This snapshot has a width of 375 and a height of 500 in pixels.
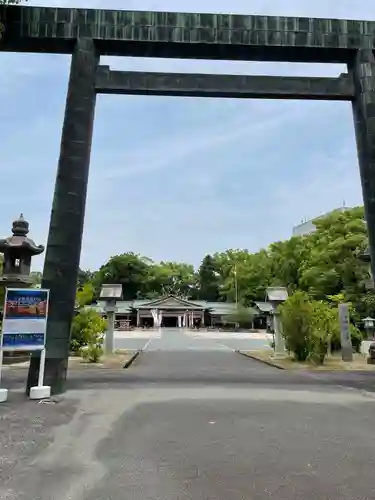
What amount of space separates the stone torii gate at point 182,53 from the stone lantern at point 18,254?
9.11 metres

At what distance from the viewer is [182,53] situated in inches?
373

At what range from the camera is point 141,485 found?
3.76m

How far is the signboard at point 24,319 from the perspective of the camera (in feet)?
24.4

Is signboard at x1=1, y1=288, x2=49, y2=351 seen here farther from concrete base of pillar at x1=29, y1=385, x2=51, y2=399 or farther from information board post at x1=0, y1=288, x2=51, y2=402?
concrete base of pillar at x1=29, y1=385, x2=51, y2=399

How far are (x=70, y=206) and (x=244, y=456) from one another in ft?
18.6

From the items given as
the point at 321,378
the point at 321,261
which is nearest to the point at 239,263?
the point at 321,261

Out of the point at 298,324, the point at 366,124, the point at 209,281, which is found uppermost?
the point at 209,281

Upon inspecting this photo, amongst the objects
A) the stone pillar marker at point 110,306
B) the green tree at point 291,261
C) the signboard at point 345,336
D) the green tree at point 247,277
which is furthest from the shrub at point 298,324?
the green tree at point 247,277

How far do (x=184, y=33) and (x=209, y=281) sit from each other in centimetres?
7395

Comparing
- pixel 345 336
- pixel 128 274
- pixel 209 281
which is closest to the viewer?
pixel 345 336

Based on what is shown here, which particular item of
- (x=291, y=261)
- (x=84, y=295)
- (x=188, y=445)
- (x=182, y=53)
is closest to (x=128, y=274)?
(x=291, y=261)

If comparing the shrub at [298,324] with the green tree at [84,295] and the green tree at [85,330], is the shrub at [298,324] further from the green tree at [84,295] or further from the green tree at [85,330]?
the green tree at [84,295]

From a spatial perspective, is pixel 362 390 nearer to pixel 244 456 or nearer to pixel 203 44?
pixel 244 456

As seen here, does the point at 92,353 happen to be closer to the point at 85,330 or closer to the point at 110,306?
the point at 85,330
